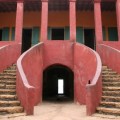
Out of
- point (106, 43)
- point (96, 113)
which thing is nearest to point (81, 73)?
point (106, 43)

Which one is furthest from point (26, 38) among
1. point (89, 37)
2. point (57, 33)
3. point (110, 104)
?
point (110, 104)

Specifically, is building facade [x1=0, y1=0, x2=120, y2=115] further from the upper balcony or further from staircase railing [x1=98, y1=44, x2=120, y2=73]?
staircase railing [x1=98, y1=44, x2=120, y2=73]

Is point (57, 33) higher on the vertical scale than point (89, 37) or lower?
higher

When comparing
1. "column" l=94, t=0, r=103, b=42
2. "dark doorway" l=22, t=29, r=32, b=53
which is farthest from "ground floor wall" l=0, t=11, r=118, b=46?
"column" l=94, t=0, r=103, b=42

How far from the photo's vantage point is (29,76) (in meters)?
10.3

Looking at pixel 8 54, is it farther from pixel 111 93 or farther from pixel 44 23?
pixel 111 93

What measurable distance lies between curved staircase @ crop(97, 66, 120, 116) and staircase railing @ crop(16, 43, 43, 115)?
2280 mm

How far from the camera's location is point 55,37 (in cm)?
1797

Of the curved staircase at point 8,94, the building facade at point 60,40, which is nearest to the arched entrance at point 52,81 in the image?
the building facade at point 60,40

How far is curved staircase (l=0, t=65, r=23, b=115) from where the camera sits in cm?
764

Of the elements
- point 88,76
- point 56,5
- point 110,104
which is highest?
point 56,5

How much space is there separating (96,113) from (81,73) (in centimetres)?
372

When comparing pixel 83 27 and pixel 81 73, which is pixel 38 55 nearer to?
pixel 81 73

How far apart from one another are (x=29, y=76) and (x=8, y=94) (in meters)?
1.78
